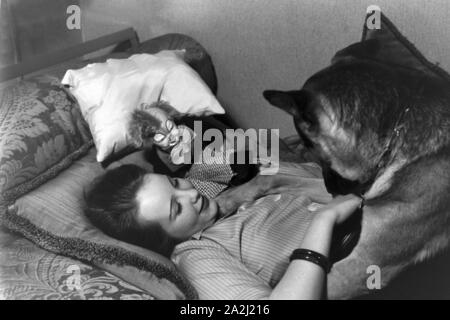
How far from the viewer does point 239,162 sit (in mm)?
1245

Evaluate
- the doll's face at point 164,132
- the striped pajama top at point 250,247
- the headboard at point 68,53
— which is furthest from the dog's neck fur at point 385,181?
the headboard at point 68,53

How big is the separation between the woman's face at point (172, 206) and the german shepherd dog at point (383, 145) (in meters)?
0.30

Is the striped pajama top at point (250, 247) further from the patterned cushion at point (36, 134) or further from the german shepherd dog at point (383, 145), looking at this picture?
the patterned cushion at point (36, 134)

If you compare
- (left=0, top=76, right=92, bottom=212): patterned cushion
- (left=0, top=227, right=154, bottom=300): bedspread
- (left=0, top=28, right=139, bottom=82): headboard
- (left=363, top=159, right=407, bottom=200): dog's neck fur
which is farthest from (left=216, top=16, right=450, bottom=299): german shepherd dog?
(left=0, top=28, right=139, bottom=82): headboard

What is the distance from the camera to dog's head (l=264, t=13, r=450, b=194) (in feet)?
3.26

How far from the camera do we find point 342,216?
Result: 35.6 inches

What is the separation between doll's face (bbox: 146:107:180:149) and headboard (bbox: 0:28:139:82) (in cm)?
38

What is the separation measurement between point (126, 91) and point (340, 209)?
62 cm

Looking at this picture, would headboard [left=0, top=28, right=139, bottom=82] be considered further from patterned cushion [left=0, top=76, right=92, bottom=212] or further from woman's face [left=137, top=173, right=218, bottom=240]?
woman's face [left=137, top=173, right=218, bottom=240]

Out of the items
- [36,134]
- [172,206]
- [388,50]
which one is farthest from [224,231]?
[388,50]

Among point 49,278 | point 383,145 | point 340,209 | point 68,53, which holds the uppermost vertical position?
point 68,53

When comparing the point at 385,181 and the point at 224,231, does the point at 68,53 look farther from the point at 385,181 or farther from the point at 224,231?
the point at 385,181

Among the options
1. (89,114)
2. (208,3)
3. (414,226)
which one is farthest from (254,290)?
(208,3)
